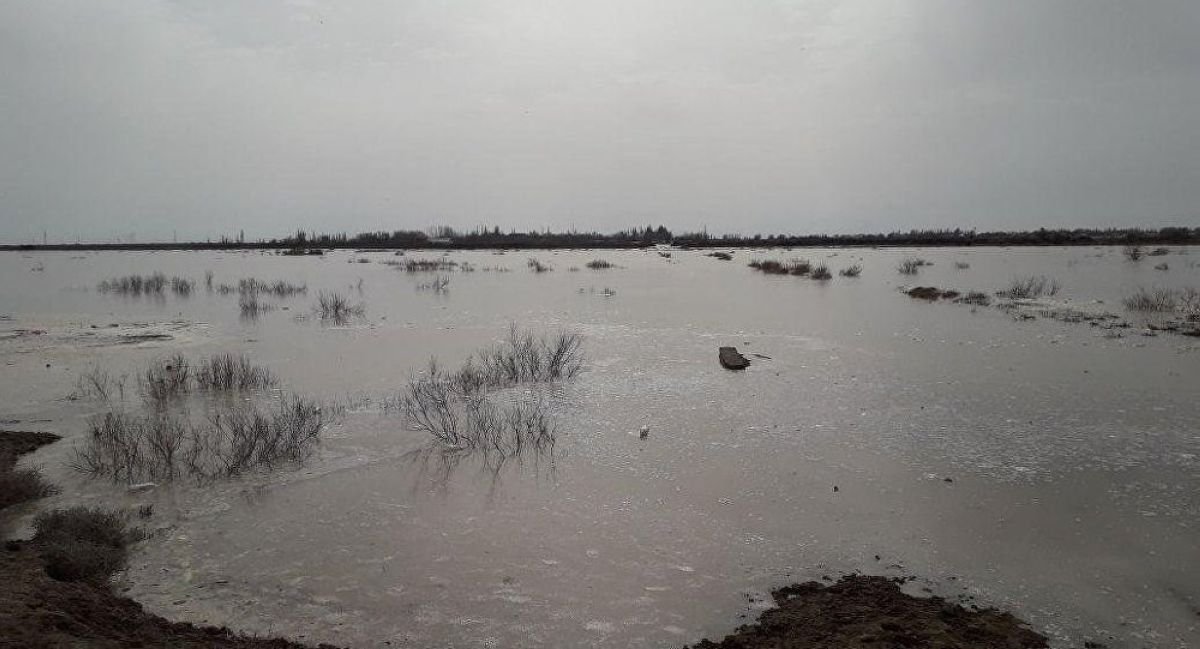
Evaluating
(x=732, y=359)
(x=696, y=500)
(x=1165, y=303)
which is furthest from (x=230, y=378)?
(x=1165, y=303)

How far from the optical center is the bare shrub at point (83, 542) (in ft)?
13.4

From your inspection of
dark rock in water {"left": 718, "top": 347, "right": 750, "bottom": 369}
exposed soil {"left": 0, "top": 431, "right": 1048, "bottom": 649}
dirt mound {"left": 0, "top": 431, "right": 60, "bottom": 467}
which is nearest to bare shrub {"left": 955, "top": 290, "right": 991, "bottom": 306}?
dark rock in water {"left": 718, "top": 347, "right": 750, "bottom": 369}

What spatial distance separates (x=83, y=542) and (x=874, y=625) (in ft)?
16.5

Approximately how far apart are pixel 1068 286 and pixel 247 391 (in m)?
26.3

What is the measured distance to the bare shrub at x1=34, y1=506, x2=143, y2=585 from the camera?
4.07 m

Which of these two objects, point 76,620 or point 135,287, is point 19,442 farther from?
point 135,287

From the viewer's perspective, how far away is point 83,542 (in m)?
4.37

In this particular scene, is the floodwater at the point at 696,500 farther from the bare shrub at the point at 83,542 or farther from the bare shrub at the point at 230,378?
the bare shrub at the point at 230,378

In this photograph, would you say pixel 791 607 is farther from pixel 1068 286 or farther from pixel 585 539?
pixel 1068 286

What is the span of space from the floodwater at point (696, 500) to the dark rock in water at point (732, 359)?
19cm

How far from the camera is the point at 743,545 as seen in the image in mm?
4793

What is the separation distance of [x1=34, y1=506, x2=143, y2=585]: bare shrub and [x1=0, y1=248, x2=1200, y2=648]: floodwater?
183mm

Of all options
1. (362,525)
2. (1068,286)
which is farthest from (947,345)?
(1068,286)

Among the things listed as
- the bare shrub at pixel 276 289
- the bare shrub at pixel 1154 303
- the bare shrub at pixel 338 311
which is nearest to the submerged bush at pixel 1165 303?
the bare shrub at pixel 1154 303
